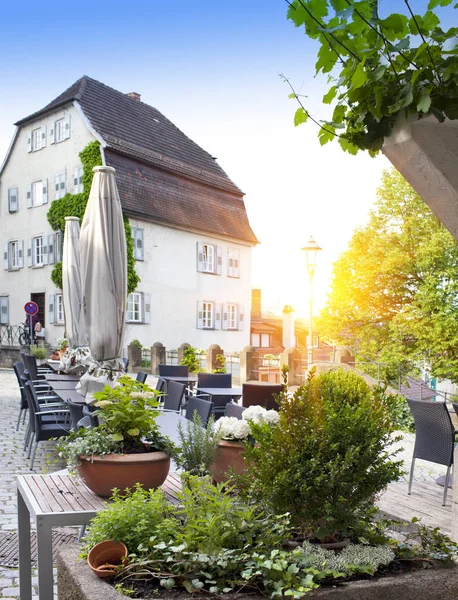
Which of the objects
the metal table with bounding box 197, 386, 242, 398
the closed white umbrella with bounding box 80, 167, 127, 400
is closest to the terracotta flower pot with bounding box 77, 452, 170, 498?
the closed white umbrella with bounding box 80, 167, 127, 400

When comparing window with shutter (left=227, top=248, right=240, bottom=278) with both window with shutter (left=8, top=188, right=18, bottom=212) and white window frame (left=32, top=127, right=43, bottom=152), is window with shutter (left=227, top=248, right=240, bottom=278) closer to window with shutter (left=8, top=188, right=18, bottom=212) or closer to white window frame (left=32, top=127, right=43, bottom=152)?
white window frame (left=32, top=127, right=43, bottom=152)

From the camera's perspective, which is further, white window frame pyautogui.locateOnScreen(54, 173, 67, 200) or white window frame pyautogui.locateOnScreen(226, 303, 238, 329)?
white window frame pyautogui.locateOnScreen(226, 303, 238, 329)

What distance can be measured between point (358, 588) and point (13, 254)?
31.7 m

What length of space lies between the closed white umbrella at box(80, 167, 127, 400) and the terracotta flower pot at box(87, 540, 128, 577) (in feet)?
16.8

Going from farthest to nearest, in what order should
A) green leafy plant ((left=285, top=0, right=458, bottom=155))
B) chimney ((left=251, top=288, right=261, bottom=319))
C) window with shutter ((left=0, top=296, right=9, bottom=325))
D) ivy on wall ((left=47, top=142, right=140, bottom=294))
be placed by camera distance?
chimney ((left=251, top=288, right=261, bottom=319)) < window with shutter ((left=0, top=296, right=9, bottom=325)) < ivy on wall ((left=47, top=142, right=140, bottom=294)) < green leafy plant ((left=285, top=0, right=458, bottom=155))

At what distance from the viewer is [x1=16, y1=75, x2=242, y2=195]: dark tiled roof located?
28.1 metres

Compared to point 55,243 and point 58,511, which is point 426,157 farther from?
point 55,243

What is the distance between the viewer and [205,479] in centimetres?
299

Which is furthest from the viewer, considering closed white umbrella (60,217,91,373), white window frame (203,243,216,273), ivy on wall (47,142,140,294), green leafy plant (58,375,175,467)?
white window frame (203,243,216,273)

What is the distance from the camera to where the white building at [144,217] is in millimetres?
27828

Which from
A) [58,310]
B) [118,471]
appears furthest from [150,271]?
[118,471]

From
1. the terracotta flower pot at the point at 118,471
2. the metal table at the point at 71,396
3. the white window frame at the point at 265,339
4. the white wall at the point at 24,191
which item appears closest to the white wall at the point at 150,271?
the white wall at the point at 24,191

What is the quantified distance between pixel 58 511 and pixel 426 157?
2070mm

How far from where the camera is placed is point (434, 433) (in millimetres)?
6336
